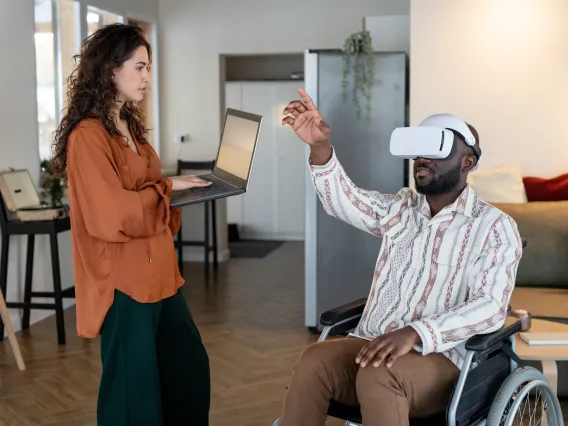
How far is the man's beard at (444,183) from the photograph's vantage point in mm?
2686

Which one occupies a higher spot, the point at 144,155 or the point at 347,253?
the point at 144,155

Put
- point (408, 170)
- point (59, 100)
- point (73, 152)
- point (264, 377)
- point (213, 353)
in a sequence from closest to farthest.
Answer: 1. point (73, 152)
2. point (264, 377)
3. point (213, 353)
4. point (408, 170)
5. point (59, 100)

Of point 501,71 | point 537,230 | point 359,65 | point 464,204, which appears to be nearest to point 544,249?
point 537,230

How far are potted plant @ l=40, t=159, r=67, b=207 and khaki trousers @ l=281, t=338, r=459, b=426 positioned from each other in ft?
11.6

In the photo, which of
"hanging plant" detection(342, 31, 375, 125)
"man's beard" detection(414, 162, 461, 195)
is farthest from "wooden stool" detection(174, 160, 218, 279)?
"man's beard" detection(414, 162, 461, 195)

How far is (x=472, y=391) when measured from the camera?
244cm

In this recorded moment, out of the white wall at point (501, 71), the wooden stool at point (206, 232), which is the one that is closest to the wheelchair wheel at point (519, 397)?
the white wall at point (501, 71)

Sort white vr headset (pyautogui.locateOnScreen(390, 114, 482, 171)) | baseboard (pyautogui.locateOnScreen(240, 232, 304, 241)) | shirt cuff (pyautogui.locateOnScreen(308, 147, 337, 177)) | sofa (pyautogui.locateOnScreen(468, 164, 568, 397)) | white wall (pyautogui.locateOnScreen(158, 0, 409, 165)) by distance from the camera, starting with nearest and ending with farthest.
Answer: white vr headset (pyautogui.locateOnScreen(390, 114, 482, 171)) → shirt cuff (pyautogui.locateOnScreen(308, 147, 337, 177)) → sofa (pyautogui.locateOnScreen(468, 164, 568, 397)) → white wall (pyautogui.locateOnScreen(158, 0, 409, 165)) → baseboard (pyautogui.locateOnScreen(240, 232, 304, 241))

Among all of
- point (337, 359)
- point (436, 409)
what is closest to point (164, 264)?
point (337, 359)

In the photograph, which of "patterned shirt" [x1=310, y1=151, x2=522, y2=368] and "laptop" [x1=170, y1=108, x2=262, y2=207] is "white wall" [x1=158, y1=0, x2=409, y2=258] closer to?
"laptop" [x1=170, y1=108, x2=262, y2=207]

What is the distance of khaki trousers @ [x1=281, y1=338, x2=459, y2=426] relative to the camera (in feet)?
7.77

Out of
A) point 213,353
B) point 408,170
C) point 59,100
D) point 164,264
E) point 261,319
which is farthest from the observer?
point 59,100

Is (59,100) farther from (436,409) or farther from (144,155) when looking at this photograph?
(436,409)

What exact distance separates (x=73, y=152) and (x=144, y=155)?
28 cm
